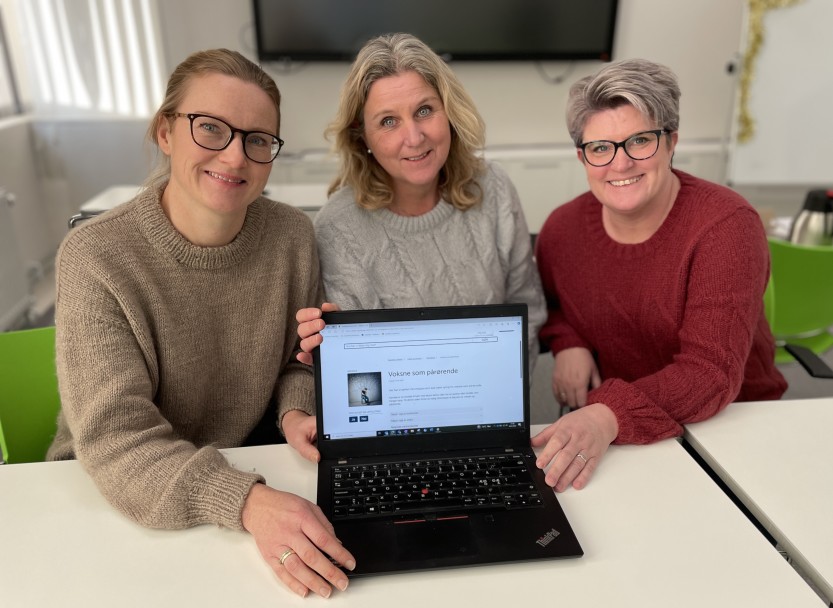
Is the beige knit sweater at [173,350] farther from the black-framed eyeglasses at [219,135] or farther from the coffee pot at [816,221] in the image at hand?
the coffee pot at [816,221]

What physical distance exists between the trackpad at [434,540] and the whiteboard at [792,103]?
3.95 meters

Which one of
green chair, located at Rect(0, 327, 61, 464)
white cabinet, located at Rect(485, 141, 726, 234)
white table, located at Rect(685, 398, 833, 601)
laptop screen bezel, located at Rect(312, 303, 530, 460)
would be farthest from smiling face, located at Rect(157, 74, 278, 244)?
white cabinet, located at Rect(485, 141, 726, 234)

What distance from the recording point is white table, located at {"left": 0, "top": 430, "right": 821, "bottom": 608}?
0.83m

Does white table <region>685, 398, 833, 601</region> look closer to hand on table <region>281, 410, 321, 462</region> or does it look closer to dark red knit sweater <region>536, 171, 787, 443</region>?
dark red knit sweater <region>536, 171, 787, 443</region>

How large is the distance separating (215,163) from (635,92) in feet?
2.67

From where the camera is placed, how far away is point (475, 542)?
913 mm

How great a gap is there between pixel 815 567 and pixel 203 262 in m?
1.07

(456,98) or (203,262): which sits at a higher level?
(456,98)

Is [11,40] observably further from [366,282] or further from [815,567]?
[815,567]

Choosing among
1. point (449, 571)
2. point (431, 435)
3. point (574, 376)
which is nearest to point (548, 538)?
point (449, 571)

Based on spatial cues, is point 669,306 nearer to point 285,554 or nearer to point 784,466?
point 784,466

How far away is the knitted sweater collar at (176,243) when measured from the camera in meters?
1.18

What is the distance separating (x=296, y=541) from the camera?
2.88ft

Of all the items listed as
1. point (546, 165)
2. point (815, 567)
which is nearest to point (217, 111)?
point (815, 567)
